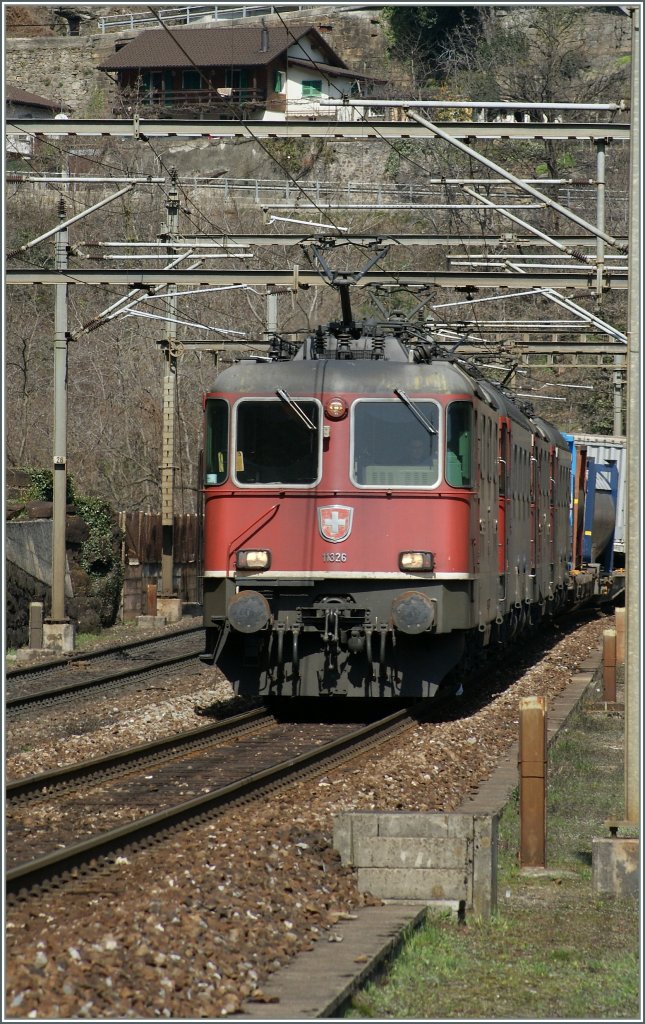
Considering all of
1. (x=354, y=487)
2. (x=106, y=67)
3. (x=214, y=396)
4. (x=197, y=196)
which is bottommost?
(x=354, y=487)

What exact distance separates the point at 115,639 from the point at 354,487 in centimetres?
1298

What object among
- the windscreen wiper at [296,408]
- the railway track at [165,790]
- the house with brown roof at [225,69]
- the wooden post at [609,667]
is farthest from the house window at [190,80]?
the railway track at [165,790]

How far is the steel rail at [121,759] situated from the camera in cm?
1116

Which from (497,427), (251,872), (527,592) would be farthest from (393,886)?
(527,592)

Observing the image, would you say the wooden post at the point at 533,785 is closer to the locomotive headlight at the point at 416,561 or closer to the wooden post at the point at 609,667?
the locomotive headlight at the point at 416,561

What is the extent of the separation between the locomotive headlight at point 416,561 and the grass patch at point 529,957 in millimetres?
4252

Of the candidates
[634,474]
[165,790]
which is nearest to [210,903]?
[634,474]

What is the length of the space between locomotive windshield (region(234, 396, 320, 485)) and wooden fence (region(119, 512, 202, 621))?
15366 millimetres

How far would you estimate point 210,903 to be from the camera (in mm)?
7336

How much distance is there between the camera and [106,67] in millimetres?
72125

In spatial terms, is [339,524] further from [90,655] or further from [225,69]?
[225,69]

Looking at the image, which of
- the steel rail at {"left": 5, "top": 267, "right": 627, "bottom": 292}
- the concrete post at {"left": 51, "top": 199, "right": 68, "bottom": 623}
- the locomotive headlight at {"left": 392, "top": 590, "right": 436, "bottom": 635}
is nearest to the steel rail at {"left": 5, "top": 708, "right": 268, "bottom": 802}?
the locomotive headlight at {"left": 392, "top": 590, "right": 436, "bottom": 635}

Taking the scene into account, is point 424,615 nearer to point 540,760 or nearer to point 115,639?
point 540,760

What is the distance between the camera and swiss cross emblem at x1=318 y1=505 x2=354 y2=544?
14.4m
